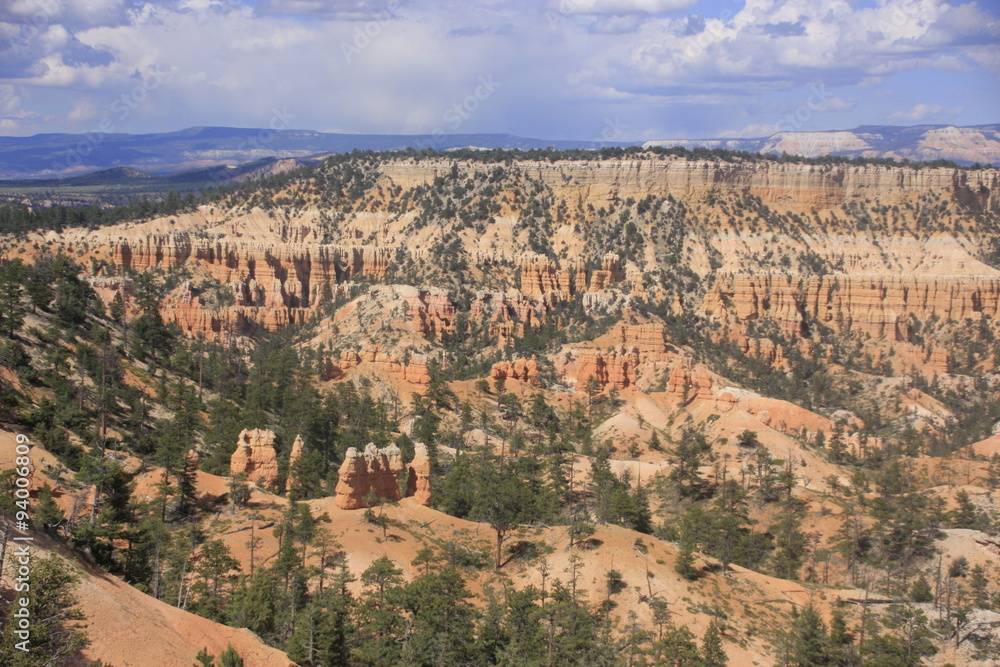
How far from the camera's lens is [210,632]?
84.9ft

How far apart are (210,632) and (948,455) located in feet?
211

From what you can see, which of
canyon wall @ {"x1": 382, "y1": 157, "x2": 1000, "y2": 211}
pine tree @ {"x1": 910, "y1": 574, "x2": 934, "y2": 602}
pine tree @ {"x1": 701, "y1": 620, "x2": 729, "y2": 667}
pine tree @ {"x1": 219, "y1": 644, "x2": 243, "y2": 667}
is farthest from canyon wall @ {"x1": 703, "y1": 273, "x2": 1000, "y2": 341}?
pine tree @ {"x1": 219, "y1": 644, "x2": 243, "y2": 667}

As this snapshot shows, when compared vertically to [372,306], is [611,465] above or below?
below

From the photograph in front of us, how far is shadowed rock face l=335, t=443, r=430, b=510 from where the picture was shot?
1699 inches

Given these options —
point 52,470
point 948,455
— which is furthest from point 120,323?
point 948,455

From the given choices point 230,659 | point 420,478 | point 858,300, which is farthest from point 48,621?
point 858,300

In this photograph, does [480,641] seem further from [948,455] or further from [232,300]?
[232,300]

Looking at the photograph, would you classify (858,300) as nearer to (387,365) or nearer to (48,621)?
(387,365)

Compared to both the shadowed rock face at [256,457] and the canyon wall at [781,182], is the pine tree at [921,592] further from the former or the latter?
the canyon wall at [781,182]

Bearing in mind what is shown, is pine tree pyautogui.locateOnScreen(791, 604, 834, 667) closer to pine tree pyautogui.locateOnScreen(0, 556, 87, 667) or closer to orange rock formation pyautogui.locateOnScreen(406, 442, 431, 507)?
orange rock formation pyautogui.locateOnScreen(406, 442, 431, 507)

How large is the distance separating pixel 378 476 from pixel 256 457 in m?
7.61

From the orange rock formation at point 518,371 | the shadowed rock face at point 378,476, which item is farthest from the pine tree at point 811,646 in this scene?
the orange rock formation at point 518,371

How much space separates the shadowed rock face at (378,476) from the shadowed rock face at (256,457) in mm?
4936

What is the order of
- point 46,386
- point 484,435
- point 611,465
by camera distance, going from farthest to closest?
1. point 484,435
2. point 611,465
3. point 46,386
